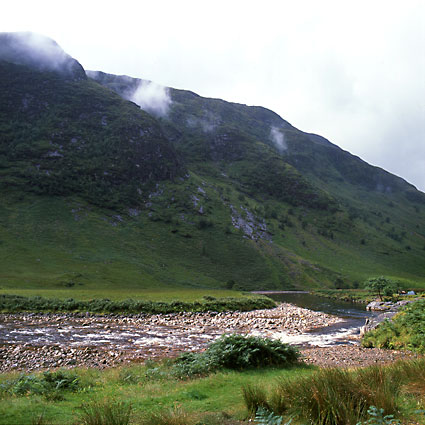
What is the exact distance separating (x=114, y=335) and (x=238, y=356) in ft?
54.4

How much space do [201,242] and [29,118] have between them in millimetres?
104666

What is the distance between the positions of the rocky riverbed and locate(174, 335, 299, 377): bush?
279 cm

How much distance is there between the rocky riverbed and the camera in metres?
19.0

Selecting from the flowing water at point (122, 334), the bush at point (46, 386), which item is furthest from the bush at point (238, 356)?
the flowing water at point (122, 334)

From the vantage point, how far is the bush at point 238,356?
13.3 metres

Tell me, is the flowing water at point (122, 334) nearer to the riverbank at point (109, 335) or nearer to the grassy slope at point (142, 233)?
the riverbank at point (109, 335)

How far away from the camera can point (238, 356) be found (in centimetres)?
1376

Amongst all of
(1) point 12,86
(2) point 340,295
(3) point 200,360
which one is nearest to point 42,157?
(1) point 12,86

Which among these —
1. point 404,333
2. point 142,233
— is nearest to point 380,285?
point 404,333

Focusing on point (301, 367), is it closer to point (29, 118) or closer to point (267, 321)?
point (267, 321)

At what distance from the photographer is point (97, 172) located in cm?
14588

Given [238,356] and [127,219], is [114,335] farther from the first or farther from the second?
[127,219]

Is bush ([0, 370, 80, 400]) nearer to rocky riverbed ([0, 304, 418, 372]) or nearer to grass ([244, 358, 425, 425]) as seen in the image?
grass ([244, 358, 425, 425])

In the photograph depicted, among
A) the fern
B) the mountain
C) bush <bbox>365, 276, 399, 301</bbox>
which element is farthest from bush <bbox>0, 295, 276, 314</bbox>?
bush <bbox>365, 276, 399, 301</bbox>
